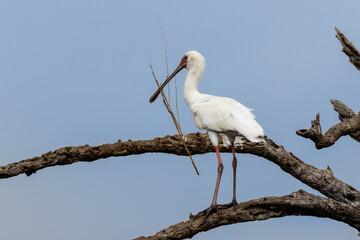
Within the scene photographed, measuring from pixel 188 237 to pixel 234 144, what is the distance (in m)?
1.82

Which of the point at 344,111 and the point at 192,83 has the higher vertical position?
the point at 192,83

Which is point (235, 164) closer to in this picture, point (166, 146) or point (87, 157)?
point (166, 146)

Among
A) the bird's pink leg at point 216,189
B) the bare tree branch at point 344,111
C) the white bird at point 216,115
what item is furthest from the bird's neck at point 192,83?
the bare tree branch at point 344,111

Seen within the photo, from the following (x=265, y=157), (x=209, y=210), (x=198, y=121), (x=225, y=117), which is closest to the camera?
(x=209, y=210)

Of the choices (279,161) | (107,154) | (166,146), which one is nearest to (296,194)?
(279,161)

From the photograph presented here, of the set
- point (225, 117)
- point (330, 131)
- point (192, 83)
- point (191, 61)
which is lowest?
point (330, 131)

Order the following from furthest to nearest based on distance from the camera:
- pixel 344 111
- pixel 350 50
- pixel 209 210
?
pixel 344 111, pixel 350 50, pixel 209 210

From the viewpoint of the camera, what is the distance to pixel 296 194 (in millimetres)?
7793

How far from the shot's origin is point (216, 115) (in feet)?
26.1

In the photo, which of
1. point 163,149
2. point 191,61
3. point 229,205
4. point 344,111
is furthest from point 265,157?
point 344,111

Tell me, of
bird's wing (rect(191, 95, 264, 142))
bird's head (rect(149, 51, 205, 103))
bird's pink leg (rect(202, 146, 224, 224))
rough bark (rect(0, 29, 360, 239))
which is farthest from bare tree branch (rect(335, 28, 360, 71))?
bird's pink leg (rect(202, 146, 224, 224))

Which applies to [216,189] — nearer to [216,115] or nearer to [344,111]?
[216,115]

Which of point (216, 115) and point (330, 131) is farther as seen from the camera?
point (330, 131)

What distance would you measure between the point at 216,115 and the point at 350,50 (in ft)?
11.9
